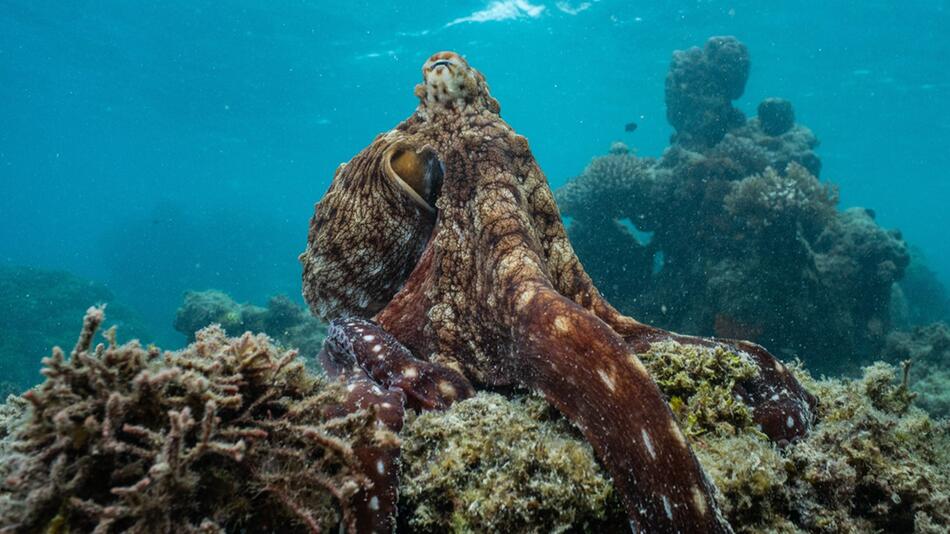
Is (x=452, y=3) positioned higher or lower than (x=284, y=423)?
higher

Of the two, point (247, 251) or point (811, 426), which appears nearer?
point (811, 426)

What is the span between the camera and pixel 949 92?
47.0 m

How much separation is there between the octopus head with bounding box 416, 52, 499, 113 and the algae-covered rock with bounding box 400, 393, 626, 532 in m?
2.40

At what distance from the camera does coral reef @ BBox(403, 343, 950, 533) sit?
1834 millimetres

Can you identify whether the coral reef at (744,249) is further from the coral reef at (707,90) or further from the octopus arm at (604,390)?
the octopus arm at (604,390)

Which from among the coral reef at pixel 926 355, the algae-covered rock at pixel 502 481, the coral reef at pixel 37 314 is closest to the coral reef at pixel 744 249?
the coral reef at pixel 926 355

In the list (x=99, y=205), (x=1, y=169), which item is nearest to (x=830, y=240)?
(x=1, y=169)

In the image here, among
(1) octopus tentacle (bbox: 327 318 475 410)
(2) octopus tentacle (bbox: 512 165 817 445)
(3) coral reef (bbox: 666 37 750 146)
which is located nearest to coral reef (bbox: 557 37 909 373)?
(3) coral reef (bbox: 666 37 750 146)

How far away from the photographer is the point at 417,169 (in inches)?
140

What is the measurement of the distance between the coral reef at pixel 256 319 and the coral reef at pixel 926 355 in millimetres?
16504

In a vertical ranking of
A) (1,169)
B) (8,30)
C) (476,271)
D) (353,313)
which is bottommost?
(476,271)

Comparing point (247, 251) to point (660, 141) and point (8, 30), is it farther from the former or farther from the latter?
point (660, 141)

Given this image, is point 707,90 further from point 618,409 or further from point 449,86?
point 618,409

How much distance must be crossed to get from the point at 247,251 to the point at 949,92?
79.4 metres
